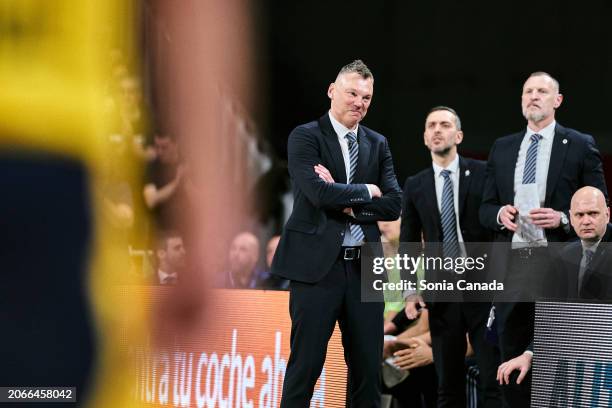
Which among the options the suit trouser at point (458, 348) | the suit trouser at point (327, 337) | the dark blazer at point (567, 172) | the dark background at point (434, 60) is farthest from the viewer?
the dark background at point (434, 60)

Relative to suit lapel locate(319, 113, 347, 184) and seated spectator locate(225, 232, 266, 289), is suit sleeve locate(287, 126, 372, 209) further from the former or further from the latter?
seated spectator locate(225, 232, 266, 289)

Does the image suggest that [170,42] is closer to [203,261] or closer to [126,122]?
[126,122]

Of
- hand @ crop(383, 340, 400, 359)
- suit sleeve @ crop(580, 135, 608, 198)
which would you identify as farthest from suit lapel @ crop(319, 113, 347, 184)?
hand @ crop(383, 340, 400, 359)

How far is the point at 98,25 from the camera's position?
133 centimetres

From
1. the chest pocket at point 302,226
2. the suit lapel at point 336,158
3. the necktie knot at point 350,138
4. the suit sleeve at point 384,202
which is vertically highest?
the necktie knot at point 350,138

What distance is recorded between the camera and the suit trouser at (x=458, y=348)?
4.09 metres

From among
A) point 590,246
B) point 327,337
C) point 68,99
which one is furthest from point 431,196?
point 68,99

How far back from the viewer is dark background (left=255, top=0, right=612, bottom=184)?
5.11 m

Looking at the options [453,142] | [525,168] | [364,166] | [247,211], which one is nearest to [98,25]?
[364,166]

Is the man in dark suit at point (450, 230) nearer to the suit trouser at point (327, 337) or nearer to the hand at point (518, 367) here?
the hand at point (518, 367)

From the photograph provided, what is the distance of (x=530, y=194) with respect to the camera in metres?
3.93

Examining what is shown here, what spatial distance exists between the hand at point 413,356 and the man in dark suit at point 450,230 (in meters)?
0.27

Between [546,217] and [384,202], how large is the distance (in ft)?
3.02

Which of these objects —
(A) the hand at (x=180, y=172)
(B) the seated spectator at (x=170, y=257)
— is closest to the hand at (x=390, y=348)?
(B) the seated spectator at (x=170, y=257)
